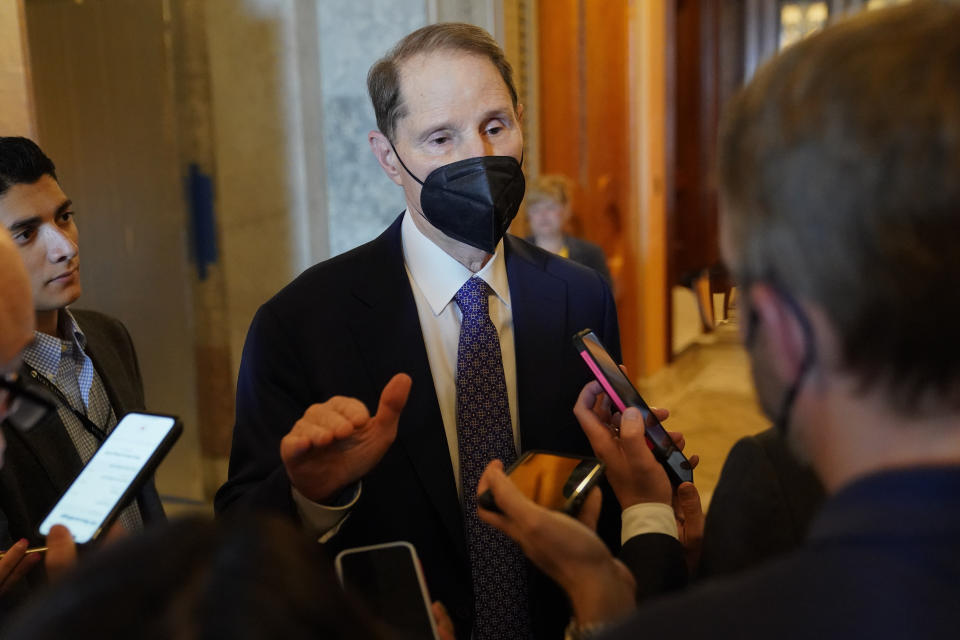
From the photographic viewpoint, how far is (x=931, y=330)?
613mm

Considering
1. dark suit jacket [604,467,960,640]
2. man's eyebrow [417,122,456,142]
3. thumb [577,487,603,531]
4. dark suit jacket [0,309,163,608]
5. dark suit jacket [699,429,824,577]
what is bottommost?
dark suit jacket [0,309,163,608]

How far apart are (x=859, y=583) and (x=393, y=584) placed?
1.97ft

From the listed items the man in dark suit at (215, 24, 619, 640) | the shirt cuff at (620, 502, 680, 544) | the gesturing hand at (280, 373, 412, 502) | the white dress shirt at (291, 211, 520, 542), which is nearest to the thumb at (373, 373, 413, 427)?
the gesturing hand at (280, 373, 412, 502)

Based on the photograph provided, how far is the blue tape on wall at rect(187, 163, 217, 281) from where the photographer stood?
3.72 metres

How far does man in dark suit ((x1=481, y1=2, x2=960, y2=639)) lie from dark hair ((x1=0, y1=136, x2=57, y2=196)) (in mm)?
→ 1617

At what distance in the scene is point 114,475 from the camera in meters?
1.34

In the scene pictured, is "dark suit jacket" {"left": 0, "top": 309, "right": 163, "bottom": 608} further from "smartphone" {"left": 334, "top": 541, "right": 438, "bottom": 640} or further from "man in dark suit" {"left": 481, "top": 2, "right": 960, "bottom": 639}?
"man in dark suit" {"left": 481, "top": 2, "right": 960, "bottom": 639}

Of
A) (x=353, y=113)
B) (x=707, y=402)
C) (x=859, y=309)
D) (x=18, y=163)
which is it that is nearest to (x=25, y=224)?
(x=18, y=163)

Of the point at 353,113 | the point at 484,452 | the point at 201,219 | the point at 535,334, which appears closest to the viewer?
the point at 484,452

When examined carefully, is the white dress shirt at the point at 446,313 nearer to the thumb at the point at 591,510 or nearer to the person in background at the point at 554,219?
the thumb at the point at 591,510

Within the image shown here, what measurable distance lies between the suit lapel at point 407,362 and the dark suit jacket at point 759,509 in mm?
537

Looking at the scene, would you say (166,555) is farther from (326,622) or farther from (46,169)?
(46,169)

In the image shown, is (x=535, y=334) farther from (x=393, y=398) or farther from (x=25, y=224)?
(x=25, y=224)

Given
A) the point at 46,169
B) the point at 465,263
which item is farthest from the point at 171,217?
the point at 465,263
